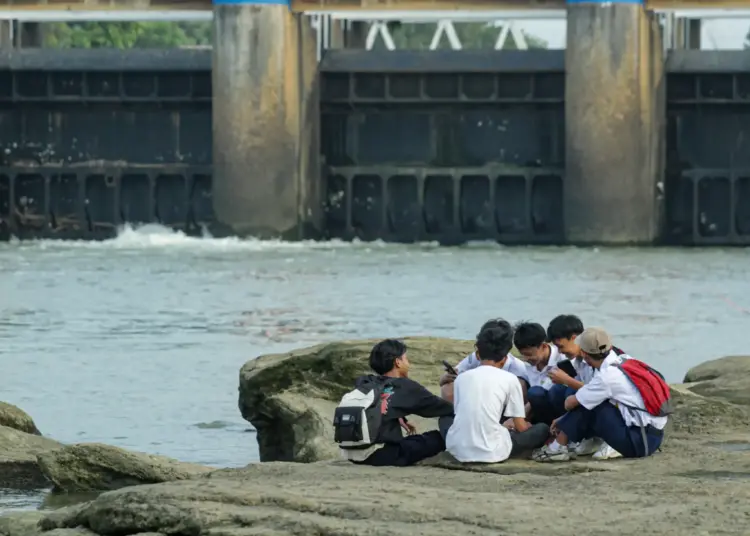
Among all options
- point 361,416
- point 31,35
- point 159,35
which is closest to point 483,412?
point 361,416

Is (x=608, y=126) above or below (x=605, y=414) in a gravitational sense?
above

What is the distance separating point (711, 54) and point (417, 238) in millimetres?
8109

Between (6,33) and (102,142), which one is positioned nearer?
(102,142)

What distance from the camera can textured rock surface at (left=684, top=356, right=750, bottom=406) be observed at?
1502 cm

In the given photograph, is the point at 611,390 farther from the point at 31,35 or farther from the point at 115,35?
the point at 115,35

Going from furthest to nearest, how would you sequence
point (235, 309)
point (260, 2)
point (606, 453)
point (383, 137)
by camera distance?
point (383, 137) < point (260, 2) < point (235, 309) < point (606, 453)

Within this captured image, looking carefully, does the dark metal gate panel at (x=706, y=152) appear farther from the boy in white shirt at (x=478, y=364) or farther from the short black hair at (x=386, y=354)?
the short black hair at (x=386, y=354)

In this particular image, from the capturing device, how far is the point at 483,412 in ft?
36.0

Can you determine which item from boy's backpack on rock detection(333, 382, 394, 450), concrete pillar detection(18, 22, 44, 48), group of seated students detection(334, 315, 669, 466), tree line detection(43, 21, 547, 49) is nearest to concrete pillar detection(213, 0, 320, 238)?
concrete pillar detection(18, 22, 44, 48)

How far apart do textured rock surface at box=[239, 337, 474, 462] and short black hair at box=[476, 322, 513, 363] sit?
358cm

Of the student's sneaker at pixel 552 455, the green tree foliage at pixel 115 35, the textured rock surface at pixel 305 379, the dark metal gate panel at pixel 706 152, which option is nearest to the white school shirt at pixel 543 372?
the student's sneaker at pixel 552 455

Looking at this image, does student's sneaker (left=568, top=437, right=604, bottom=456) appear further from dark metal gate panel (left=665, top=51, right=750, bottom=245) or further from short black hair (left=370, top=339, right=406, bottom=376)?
dark metal gate panel (left=665, top=51, right=750, bottom=245)

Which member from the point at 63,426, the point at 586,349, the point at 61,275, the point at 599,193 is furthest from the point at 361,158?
the point at 586,349

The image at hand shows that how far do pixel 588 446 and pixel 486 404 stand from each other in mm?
833
